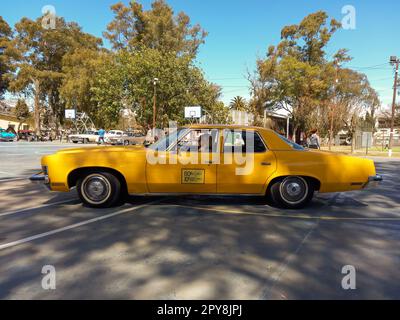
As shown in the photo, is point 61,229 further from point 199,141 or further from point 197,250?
point 199,141

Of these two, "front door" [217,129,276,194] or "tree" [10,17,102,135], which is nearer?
"front door" [217,129,276,194]

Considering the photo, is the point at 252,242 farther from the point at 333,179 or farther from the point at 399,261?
the point at 333,179

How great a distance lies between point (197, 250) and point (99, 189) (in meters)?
2.55

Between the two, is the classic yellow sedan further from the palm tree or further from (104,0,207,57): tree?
the palm tree

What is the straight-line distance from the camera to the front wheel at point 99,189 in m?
5.70

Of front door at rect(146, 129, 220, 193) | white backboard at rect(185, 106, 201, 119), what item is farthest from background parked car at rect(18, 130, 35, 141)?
front door at rect(146, 129, 220, 193)

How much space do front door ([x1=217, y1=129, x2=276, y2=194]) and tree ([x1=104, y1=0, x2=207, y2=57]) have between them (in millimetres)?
43582

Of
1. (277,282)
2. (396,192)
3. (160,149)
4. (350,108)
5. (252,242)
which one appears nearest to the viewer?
(277,282)

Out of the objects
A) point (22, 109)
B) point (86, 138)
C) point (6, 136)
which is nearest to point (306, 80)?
point (86, 138)

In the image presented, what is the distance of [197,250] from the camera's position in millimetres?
3924

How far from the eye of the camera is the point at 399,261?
3.68 meters

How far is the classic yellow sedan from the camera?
561 cm
